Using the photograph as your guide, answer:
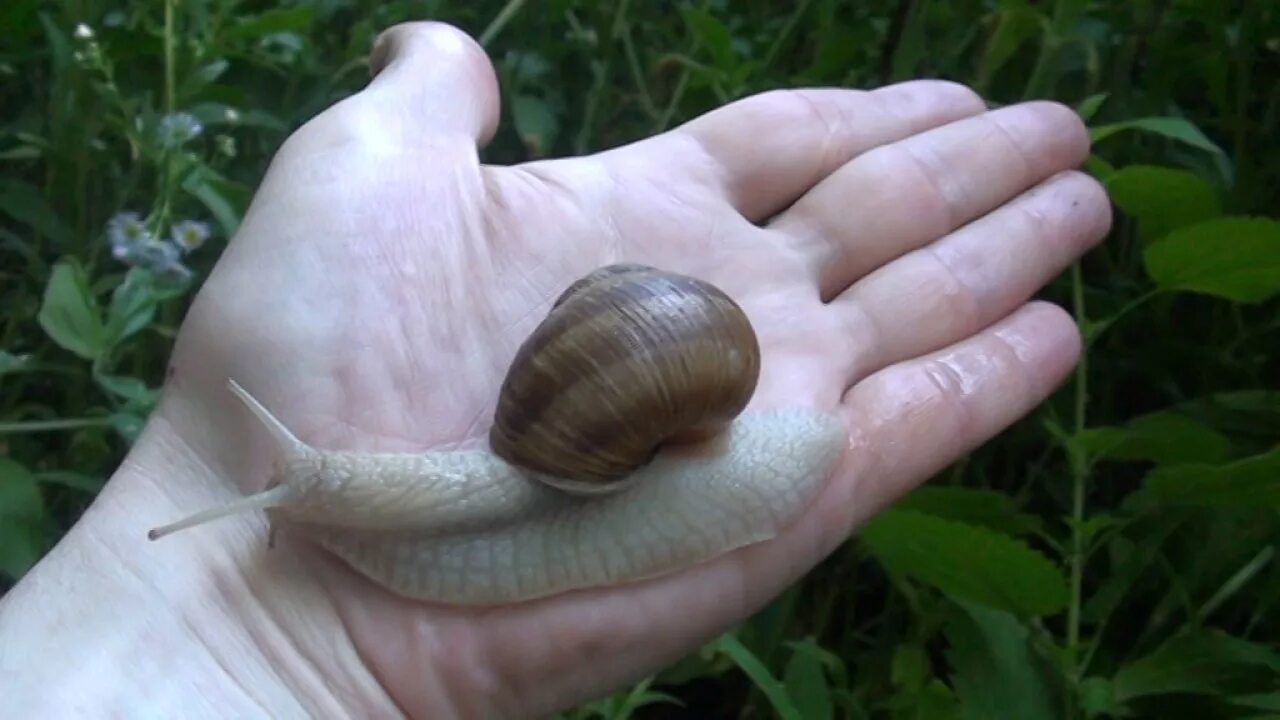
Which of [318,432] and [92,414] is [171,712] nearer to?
[318,432]

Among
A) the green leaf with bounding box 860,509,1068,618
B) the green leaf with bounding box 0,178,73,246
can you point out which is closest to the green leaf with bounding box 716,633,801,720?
the green leaf with bounding box 860,509,1068,618

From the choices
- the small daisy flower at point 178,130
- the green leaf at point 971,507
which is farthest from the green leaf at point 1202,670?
the small daisy flower at point 178,130

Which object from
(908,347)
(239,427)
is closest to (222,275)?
(239,427)

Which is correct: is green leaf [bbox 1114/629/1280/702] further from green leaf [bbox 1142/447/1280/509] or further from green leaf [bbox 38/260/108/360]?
green leaf [bbox 38/260/108/360]

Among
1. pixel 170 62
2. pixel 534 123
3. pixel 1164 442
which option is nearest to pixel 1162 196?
pixel 1164 442

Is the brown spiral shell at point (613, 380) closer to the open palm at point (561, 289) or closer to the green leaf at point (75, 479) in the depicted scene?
the open palm at point (561, 289)

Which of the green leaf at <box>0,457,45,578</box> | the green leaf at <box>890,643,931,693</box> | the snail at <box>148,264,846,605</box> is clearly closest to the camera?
the snail at <box>148,264,846,605</box>
